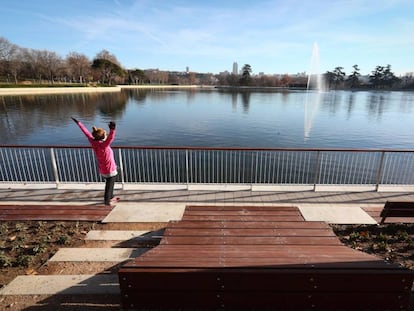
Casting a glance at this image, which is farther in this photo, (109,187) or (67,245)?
(109,187)

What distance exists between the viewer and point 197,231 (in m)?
3.91

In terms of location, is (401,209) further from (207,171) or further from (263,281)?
(207,171)

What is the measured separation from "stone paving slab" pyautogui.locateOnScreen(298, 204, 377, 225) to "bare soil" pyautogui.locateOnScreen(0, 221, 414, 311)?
0.25 meters

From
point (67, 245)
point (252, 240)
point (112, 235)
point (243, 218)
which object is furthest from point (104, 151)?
point (252, 240)

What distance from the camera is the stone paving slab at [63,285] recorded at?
3.48 meters

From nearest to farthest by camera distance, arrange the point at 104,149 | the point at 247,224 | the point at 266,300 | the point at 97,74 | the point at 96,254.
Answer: the point at 266,300 < the point at 247,224 < the point at 96,254 < the point at 104,149 < the point at 97,74

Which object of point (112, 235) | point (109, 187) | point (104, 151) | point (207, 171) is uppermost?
point (104, 151)

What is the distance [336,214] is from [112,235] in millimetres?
5091

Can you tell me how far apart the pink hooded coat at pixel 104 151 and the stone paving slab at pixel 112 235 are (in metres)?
1.62

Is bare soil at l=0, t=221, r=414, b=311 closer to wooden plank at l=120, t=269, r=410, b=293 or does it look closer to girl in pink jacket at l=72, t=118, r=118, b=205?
wooden plank at l=120, t=269, r=410, b=293

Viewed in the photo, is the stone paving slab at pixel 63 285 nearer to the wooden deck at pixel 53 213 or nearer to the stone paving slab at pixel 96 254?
the stone paving slab at pixel 96 254

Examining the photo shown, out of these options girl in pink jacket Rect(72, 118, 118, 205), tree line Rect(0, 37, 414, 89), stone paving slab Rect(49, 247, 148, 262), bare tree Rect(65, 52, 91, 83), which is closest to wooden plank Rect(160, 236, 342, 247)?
stone paving slab Rect(49, 247, 148, 262)

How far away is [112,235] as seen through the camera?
5156mm

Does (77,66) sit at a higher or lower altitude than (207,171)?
higher
